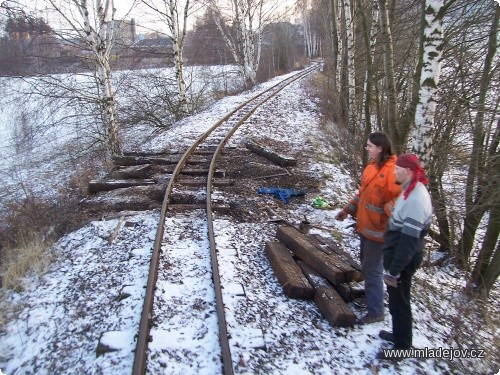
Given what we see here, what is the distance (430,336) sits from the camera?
4055 millimetres

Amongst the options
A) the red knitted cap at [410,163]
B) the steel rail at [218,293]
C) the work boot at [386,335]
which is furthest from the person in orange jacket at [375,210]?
the steel rail at [218,293]

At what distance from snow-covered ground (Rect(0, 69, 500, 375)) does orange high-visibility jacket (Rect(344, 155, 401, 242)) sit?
0.96 metres

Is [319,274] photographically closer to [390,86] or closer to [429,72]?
[429,72]

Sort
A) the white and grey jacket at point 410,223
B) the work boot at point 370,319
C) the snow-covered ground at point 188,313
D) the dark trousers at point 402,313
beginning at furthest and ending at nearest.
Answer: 1. the work boot at point 370,319
2. the dark trousers at point 402,313
3. the snow-covered ground at point 188,313
4. the white and grey jacket at point 410,223

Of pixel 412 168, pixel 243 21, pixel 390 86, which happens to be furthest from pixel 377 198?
pixel 243 21

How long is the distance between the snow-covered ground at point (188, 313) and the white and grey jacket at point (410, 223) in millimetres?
982

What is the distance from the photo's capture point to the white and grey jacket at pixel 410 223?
3.25m

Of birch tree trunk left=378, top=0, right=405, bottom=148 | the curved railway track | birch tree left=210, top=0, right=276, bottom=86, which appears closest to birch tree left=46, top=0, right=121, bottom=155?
the curved railway track

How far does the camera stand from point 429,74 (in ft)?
18.7

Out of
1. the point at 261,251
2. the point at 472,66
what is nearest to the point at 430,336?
the point at 261,251

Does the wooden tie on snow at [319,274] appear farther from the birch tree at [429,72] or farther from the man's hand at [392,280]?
the birch tree at [429,72]

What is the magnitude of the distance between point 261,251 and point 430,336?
7.44ft

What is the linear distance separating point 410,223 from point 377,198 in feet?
2.15

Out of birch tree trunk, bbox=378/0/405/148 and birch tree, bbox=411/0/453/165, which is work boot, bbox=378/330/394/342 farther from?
birch tree trunk, bbox=378/0/405/148
